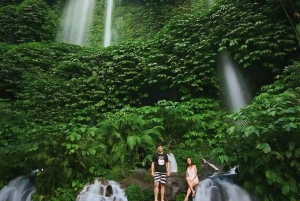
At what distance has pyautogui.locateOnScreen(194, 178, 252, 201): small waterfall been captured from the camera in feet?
20.7

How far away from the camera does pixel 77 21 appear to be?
21859mm

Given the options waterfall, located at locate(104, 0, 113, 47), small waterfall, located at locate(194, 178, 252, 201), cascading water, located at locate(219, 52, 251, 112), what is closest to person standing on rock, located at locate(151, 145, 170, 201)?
small waterfall, located at locate(194, 178, 252, 201)

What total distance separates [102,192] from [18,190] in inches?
99.5

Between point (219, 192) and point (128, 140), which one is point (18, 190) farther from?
point (219, 192)

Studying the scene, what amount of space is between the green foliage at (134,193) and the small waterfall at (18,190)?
2.60 meters

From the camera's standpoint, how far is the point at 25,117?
36.8 ft

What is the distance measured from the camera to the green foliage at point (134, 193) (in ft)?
22.4

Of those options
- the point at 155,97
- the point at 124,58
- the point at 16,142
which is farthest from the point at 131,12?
the point at 16,142

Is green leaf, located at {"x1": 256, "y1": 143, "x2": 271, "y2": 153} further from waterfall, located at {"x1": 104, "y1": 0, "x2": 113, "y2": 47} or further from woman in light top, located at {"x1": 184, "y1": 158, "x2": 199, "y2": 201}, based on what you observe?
waterfall, located at {"x1": 104, "y1": 0, "x2": 113, "y2": 47}

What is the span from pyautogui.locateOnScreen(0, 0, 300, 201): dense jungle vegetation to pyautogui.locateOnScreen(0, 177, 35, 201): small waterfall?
1.17ft

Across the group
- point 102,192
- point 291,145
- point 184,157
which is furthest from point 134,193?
point 291,145

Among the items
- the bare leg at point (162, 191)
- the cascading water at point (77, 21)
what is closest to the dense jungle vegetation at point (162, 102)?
the bare leg at point (162, 191)

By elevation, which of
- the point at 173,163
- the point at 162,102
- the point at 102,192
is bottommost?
the point at 102,192

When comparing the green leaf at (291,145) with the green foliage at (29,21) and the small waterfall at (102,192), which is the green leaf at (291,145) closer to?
the small waterfall at (102,192)
